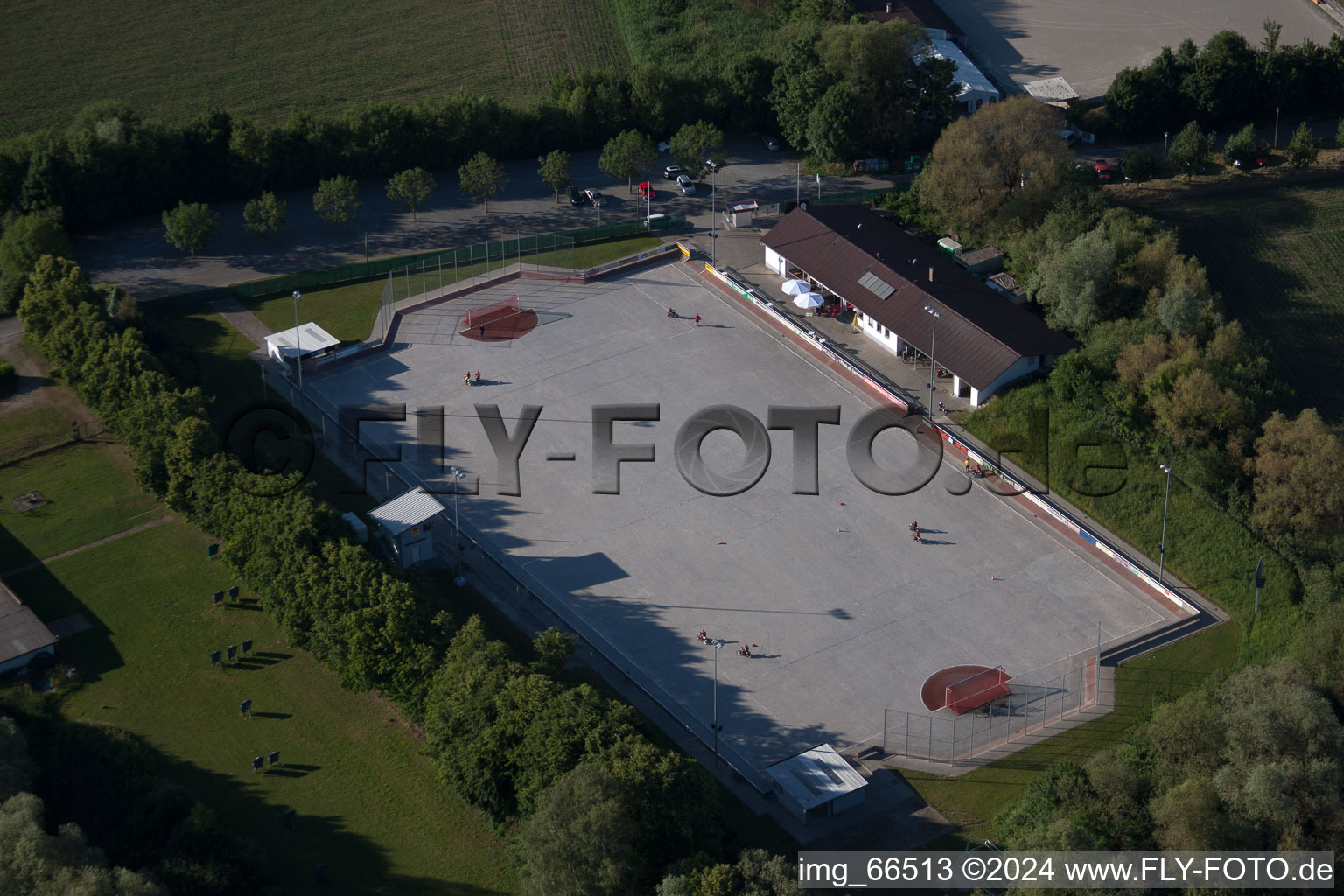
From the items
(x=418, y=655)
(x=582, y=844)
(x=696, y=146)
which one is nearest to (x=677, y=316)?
(x=696, y=146)

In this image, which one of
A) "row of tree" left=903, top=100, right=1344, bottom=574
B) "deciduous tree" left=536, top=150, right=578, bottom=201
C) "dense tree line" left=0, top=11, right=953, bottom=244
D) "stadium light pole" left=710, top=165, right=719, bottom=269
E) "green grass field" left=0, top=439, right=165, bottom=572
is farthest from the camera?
"deciduous tree" left=536, top=150, right=578, bottom=201

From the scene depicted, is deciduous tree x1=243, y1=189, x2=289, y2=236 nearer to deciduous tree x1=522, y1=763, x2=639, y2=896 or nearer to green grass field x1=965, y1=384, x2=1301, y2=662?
green grass field x1=965, y1=384, x2=1301, y2=662

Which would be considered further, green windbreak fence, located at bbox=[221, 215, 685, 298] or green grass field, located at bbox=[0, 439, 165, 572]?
green windbreak fence, located at bbox=[221, 215, 685, 298]

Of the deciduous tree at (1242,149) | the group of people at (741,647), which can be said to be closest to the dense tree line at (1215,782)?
the group of people at (741,647)

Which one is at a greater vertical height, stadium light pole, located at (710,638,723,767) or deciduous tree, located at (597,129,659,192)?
deciduous tree, located at (597,129,659,192)

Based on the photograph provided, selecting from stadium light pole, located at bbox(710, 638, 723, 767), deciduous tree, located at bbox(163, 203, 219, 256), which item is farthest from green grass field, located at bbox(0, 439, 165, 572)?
stadium light pole, located at bbox(710, 638, 723, 767)

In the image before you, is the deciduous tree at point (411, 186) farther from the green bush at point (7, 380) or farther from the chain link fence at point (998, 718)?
the chain link fence at point (998, 718)
